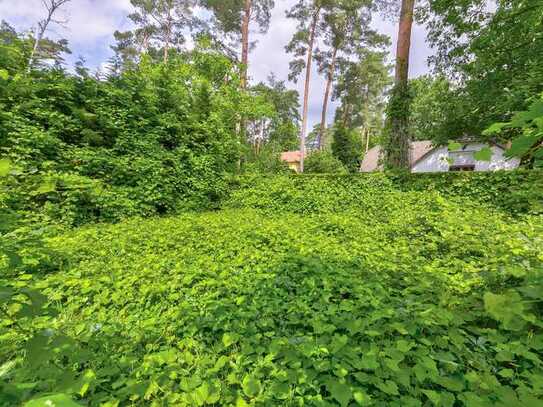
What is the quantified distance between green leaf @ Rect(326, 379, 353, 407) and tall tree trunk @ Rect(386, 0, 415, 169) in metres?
7.63

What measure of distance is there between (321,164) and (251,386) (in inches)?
628

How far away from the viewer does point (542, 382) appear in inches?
48.6

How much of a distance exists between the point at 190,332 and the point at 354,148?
71.5 ft

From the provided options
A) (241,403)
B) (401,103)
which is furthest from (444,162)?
(241,403)

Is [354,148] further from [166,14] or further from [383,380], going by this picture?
[383,380]

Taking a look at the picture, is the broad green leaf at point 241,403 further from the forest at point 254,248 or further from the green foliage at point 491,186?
the green foliage at point 491,186

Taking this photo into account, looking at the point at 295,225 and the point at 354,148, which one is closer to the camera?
the point at 295,225

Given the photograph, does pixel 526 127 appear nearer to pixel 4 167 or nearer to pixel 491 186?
pixel 4 167

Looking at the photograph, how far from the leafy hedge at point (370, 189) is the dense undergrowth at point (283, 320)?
6.84 ft

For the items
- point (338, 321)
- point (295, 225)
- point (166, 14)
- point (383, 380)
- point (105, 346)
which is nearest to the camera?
point (383, 380)

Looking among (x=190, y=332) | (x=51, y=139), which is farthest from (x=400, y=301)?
(x=51, y=139)

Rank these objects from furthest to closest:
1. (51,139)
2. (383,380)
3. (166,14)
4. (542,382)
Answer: (166,14) < (51,139) < (383,380) < (542,382)

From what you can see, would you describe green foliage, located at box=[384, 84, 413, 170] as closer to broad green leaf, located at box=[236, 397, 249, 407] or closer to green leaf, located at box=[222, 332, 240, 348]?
green leaf, located at box=[222, 332, 240, 348]

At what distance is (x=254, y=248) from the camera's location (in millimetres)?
3469
